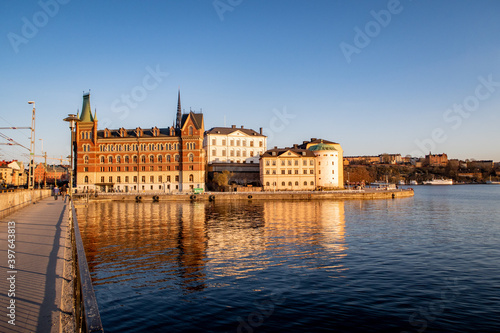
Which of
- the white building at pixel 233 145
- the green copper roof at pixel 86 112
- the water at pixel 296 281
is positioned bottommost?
the water at pixel 296 281

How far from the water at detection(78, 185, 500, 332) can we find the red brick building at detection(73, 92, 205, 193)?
59.7 m

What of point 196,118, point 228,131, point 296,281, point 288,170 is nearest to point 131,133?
point 196,118

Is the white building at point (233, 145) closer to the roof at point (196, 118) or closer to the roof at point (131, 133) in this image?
the roof at point (196, 118)

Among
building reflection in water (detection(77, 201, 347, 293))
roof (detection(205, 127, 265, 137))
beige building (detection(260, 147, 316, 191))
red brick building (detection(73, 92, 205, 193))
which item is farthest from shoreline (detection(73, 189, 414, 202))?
building reflection in water (detection(77, 201, 347, 293))

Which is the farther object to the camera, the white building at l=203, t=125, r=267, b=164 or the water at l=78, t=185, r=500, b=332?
the white building at l=203, t=125, r=267, b=164

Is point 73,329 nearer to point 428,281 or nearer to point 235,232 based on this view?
point 428,281

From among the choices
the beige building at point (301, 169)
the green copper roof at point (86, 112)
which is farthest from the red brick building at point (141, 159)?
the beige building at point (301, 169)

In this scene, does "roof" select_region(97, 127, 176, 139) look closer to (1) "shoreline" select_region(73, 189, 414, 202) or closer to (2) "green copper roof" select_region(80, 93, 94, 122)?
(2) "green copper roof" select_region(80, 93, 94, 122)

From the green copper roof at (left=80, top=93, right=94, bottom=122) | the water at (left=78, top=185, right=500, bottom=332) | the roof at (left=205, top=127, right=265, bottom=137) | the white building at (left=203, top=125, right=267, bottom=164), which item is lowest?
the water at (left=78, top=185, right=500, bottom=332)

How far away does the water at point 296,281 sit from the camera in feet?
40.2

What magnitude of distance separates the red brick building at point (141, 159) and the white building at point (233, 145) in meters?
11.2

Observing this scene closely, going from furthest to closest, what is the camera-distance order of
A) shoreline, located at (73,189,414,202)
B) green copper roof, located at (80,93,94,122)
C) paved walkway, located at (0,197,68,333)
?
green copper roof, located at (80,93,94,122), shoreline, located at (73,189,414,202), paved walkway, located at (0,197,68,333)

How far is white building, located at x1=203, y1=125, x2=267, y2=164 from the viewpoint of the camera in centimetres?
10212

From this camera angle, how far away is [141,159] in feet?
299
